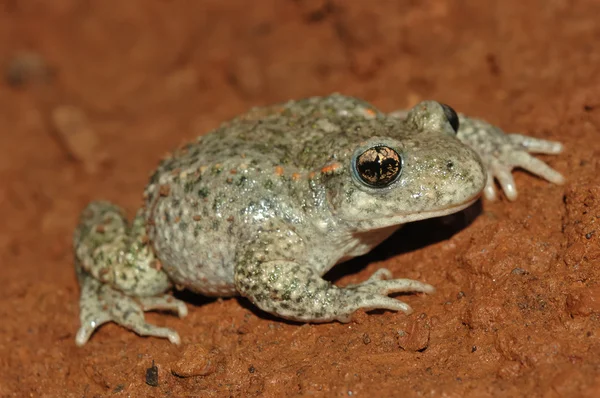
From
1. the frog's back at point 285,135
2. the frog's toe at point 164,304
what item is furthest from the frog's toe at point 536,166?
the frog's toe at point 164,304

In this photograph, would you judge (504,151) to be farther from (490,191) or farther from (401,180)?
(401,180)

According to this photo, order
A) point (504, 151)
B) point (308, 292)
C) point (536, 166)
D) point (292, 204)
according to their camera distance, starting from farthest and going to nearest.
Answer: point (504, 151), point (536, 166), point (292, 204), point (308, 292)

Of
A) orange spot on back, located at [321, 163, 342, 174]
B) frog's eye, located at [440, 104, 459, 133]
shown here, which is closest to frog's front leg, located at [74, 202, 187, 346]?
orange spot on back, located at [321, 163, 342, 174]

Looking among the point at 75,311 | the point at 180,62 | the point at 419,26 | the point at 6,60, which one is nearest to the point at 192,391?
the point at 75,311

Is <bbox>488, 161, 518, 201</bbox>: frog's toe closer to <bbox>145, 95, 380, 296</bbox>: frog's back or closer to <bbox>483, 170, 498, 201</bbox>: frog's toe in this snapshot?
<bbox>483, 170, 498, 201</bbox>: frog's toe

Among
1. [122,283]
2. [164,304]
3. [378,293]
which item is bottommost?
[164,304]

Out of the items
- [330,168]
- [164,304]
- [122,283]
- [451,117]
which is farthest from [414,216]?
[122,283]

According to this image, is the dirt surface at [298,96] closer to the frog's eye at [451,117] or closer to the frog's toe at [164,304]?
the frog's toe at [164,304]
